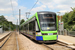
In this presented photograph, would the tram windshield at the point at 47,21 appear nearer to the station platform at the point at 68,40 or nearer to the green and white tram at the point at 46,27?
the green and white tram at the point at 46,27

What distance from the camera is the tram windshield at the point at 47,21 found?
1216 centimetres

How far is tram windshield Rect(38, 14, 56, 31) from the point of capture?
12.2m

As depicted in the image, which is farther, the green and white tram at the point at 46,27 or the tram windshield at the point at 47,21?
the tram windshield at the point at 47,21

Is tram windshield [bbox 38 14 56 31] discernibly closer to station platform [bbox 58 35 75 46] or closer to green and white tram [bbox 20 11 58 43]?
green and white tram [bbox 20 11 58 43]

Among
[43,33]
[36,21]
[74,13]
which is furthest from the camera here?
[74,13]

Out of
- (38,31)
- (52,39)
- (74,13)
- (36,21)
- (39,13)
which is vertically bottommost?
(52,39)

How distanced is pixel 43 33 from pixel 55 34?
1.26 m

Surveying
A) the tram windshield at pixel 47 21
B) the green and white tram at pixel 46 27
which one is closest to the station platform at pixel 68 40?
the green and white tram at pixel 46 27

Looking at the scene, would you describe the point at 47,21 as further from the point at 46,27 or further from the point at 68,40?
the point at 68,40

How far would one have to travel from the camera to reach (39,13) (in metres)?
12.6

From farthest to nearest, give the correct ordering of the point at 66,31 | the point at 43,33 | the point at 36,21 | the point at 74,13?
the point at 74,13 → the point at 66,31 → the point at 36,21 → the point at 43,33

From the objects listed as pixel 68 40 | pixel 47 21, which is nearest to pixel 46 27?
pixel 47 21

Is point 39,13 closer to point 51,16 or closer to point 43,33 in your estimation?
point 51,16

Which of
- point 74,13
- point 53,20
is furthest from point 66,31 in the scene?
point 53,20
